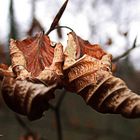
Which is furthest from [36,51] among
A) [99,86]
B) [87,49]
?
[99,86]

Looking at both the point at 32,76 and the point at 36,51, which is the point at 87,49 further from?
the point at 32,76

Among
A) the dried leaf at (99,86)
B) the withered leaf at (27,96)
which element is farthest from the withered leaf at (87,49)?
the withered leaf at (27,96)

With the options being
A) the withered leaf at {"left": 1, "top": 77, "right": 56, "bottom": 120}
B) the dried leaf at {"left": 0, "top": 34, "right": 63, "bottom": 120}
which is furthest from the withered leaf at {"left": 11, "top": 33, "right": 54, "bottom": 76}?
the withered leaf at {"left": 1, "top": 77, "right": 56, "bottom": 120}

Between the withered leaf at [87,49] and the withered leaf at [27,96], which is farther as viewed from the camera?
the withered leaf at [87,49]

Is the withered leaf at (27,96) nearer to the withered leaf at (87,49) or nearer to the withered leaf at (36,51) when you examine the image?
the withered leaf at (36,51)

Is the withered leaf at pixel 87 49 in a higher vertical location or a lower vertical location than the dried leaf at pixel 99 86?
higher

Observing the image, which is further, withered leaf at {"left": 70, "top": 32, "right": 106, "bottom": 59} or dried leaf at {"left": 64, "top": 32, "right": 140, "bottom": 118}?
withered leaf at {"left": 70, "top": 32, "right": 106, "bottom": 59}

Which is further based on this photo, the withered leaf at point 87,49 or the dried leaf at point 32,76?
the withered leaf at point 87,49

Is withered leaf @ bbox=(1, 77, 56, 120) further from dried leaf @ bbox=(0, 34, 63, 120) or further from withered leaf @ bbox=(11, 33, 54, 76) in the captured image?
withered leaf @ bbox=(11, 33, 54, 76)

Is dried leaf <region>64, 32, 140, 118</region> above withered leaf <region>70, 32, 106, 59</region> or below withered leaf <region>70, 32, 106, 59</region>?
below
